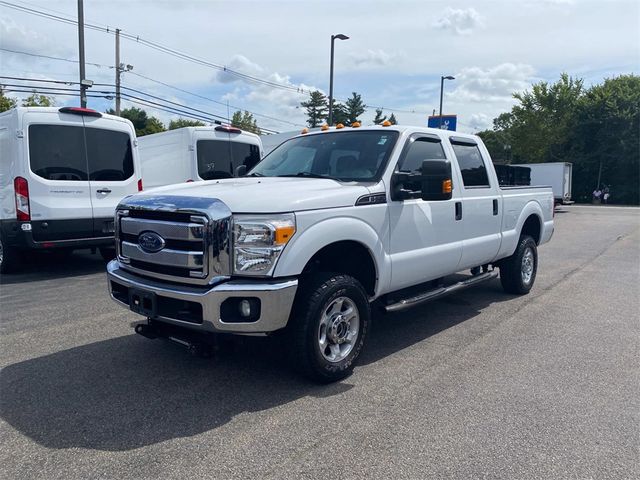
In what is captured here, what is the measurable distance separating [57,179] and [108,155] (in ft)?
3.37

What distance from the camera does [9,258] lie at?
8.38 metres

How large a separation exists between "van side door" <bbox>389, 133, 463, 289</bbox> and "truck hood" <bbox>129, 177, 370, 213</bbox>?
0.56 metres

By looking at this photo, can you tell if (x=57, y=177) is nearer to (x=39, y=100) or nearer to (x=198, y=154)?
(x=198, y=154)

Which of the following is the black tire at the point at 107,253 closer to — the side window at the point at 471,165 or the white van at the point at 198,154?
the white van at the point at 198,154

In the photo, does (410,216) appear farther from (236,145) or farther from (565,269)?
(236,145)

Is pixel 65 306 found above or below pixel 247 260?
below

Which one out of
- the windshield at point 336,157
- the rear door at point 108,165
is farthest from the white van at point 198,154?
the windshield at point 336,157

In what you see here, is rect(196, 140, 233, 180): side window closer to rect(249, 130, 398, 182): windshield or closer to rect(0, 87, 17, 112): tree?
rect(249, 130, 398, 182): windshield

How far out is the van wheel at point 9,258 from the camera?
828 cm

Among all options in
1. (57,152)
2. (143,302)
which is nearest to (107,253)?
(57,152)

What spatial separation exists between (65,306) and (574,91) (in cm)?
5566

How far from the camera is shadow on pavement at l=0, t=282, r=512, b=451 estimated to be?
334 cm

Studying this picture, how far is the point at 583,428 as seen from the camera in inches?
135

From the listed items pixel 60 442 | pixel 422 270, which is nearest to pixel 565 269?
pixel 422 270
